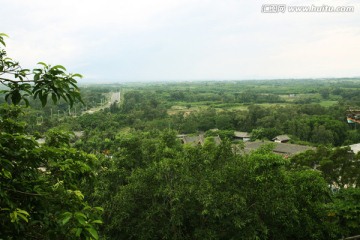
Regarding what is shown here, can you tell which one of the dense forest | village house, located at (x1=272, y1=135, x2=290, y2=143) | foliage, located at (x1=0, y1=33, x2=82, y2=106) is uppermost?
foliage, located at (x1=0, y1=33, x2=82, y2=106)

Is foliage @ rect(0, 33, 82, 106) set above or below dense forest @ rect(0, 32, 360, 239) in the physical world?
above

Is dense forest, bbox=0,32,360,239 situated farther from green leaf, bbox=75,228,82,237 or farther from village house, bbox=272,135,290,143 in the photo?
village house, bbox=272,135,290,143

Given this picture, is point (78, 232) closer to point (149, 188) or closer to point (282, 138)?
point (149, 188)

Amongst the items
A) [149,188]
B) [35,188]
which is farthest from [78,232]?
[149,188]

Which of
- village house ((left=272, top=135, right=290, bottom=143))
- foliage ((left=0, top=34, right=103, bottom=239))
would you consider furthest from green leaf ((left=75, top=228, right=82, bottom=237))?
village house ((left=272, top=135, right=290, bottom=143))

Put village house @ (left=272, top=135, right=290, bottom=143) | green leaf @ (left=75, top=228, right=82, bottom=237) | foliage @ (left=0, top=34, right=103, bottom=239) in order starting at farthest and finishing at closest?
village house @ (left=272, top=135, right=290, bottom=143), foliage @ (left=0, top=34, right=103, bottom=239), green leaf @ (left=75, top=228, right=82, bottom=237)

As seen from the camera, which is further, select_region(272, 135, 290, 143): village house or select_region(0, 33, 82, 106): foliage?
select_region(272, 135, 290, 143): village house

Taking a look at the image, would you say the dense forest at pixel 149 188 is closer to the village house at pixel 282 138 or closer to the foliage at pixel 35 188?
the foliage at pixel 35 188

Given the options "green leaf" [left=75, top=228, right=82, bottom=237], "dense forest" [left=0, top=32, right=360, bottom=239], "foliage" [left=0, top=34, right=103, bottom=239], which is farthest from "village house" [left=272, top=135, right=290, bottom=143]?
"green leaf" [left=75, top=228, right=82, bottom=237]

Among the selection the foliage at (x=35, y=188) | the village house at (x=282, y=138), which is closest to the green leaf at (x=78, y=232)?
the foliage at (x=35, y=188)

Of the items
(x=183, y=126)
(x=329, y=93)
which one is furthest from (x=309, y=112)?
(x=329, y=93)

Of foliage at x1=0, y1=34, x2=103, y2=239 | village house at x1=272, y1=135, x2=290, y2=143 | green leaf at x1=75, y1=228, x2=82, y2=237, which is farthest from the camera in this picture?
village house at x1=272, y1=135, x2=290, y2=143
